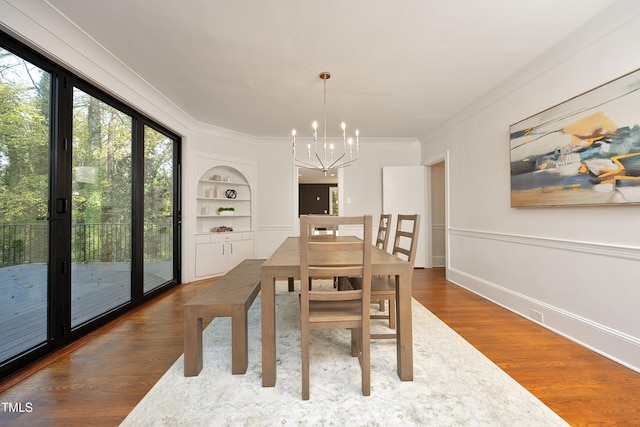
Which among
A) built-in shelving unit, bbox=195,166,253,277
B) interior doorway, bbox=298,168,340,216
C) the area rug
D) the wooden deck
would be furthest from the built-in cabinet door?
interior doorway, bbox=298,168,340,216

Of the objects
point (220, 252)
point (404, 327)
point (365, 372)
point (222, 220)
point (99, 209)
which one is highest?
point (99, 209)

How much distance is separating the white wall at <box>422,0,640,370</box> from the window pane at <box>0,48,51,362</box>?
4.20 metres

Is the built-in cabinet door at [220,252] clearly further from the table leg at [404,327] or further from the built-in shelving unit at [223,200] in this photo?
the table leg at [404,327]

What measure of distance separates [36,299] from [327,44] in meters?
3.03

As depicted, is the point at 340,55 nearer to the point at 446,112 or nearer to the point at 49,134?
the point at 446,112

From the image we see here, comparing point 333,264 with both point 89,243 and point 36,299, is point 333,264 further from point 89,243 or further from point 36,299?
point 89,243

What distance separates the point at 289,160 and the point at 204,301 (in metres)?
3.73

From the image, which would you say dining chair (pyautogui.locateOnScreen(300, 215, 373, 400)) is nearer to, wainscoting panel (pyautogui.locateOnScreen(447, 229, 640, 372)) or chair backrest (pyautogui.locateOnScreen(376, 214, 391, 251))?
chair backrest (pyautogui.locateOnScreen(376, 214, 391, 251))

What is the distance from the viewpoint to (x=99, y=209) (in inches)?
101

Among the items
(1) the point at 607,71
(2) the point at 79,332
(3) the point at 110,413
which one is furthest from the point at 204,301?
(1) the point at 607,71

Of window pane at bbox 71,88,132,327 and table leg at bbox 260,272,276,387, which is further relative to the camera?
window pane at bbox 71,88,132,327

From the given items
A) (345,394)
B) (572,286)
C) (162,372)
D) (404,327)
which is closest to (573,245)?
(572,286)

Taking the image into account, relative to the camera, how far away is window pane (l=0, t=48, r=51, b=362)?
1757 millimetres

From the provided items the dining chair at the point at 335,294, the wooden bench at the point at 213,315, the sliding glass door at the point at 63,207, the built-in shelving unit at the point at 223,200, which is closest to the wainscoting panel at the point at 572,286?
the dining chair at the point at 335,294
